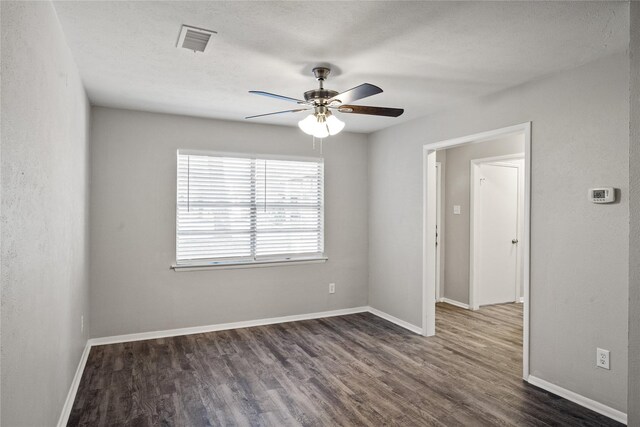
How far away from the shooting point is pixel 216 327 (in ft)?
15.3

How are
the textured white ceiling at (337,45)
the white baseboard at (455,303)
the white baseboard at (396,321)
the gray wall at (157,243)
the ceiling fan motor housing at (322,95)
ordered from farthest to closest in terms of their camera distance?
the white baseboard at (455,303)
the white baseboard at (396,321)
the gray wall at (157,243)
the ceiling fan motor housing at (322,95)
the textured white ceiling at (337,45)

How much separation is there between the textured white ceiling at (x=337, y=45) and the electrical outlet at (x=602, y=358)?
6.67 ft

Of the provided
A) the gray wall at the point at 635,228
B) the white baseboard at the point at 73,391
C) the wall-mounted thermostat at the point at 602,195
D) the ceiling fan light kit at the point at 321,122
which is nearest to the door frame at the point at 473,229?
the wall-mounted thermostat at the point at 602,195

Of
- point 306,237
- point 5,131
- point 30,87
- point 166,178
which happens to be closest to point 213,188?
point 166,178

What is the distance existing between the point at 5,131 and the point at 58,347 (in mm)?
1527

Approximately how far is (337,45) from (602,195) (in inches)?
81.3

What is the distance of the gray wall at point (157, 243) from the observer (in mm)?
4156

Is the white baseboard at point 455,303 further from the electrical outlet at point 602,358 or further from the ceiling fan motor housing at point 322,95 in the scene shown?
the ceiling fan motor housing at point 322,95

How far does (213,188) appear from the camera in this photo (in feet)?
15.2

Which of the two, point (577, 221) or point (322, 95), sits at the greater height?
point (322, 95)

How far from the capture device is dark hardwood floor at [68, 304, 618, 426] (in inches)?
108

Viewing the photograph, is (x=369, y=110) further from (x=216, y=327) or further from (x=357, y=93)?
(x=216, y=327)

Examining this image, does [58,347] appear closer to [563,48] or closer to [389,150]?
[563,48]

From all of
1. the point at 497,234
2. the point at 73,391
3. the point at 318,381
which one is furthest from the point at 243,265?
the point at 497,234
